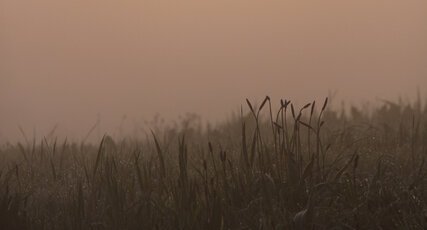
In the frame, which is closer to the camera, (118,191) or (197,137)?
(118,191)

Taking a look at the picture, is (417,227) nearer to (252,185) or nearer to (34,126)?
(252,185)

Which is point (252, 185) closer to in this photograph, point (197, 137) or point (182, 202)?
point (182, 202)

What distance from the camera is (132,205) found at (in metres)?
1.77

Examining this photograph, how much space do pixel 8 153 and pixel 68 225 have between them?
1.80 meters

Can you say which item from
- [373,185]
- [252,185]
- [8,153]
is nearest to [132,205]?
[252,185]

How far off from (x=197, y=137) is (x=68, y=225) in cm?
146

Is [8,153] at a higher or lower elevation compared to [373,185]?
higher

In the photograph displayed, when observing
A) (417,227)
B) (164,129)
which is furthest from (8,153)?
(417,227)

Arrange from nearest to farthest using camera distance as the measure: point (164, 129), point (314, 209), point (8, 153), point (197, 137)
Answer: point (314, 209)
point (164, 129)
point (197, 137)
point (8, 153)

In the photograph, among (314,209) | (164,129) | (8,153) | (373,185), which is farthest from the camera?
(8,153)

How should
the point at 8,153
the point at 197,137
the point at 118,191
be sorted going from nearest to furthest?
the point at 118,191
the point at 197,137
the point at 8,153

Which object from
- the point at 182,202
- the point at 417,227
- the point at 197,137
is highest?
the point at 197,137

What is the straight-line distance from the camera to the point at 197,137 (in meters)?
3.24

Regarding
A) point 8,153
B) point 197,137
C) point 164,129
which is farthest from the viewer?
point 8,153
